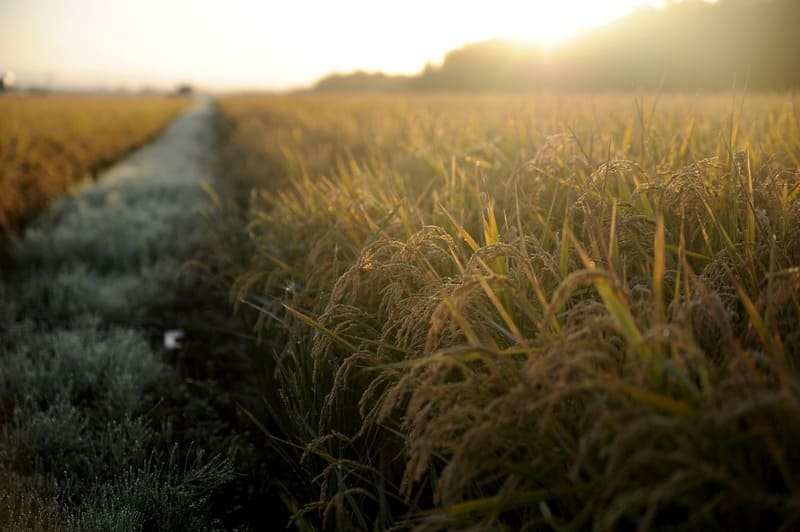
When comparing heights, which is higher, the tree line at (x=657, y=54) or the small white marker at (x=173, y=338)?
the tree line at (x=657, y=54)

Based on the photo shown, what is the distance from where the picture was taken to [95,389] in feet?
10.2

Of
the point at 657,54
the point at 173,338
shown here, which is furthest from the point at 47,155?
the point at 657,54

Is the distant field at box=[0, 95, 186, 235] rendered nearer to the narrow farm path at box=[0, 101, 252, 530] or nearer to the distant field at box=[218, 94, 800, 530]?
the narrow farm path at box=[0, 101, 252, 530]

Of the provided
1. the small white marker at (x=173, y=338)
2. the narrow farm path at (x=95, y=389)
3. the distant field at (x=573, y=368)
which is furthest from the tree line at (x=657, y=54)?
the distant field at (x=573, y=368)

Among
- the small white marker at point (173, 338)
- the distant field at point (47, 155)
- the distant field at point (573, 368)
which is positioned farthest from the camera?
the distant field at point (47, 155)

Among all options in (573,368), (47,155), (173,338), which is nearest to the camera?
(573,368)

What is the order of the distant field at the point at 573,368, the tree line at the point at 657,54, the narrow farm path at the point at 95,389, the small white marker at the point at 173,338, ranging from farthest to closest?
the tree line at the point at 657,54 → the small white marker at the point at 173,338 → the narrow farm path at the point at 95,389 → the distant field at the point at 573,368

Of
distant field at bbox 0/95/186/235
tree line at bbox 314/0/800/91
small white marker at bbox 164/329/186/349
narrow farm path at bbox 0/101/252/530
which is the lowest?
small white marker at bbox 164/329/186/349

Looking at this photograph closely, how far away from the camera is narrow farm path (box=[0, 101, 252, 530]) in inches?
82.0

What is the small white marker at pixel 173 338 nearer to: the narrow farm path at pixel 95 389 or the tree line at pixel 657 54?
the narrow farm path at pixel 95 389

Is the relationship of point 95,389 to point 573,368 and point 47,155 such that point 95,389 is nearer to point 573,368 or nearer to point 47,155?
point 573,368

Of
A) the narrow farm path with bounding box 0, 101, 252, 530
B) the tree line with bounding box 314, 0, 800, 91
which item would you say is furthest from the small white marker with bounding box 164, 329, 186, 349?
the tree line with bounding box 314, 0, 800, 91

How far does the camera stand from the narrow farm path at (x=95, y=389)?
2.08 metres

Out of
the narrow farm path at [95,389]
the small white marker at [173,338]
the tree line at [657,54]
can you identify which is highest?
the tree line at [657,54]
